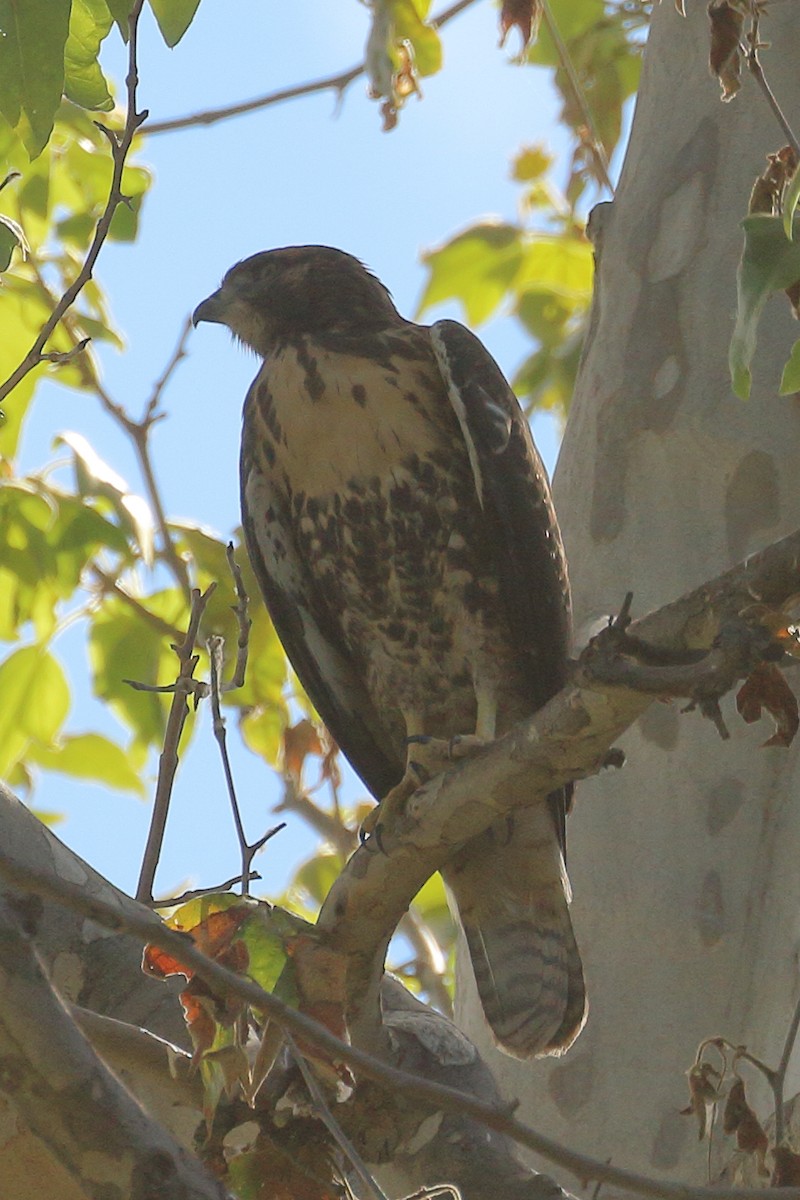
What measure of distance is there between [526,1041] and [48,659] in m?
1.68

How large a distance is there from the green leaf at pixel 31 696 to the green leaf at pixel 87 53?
2050 mm

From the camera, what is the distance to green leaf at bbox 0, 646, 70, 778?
4012 millimetres

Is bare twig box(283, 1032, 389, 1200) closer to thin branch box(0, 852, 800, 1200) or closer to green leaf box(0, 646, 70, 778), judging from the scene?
thin branch box(0, 852, 800, 1200)

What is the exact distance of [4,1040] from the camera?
5.59 feet

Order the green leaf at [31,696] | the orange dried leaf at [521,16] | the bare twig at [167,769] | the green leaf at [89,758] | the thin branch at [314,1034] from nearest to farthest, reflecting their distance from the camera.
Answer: the thin branch at [314,1034], the bare twig at [167,769], the orange dried leaf at [521,16], the green leaf at [31,696], the green leaf at [89,758]

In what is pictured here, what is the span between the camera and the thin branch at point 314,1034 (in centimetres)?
142

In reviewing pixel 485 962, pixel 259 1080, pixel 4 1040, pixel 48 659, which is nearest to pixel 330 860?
pixel 48 659

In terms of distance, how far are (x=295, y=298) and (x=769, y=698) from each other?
2.46 m

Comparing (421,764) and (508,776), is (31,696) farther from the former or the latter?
(508,776)

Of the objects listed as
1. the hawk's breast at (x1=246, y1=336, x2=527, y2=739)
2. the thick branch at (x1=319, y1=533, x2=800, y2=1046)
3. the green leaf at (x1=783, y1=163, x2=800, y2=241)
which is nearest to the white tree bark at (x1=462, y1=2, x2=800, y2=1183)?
the hawk's breast at (x1=246, y1=336, x2=527, y2=739)

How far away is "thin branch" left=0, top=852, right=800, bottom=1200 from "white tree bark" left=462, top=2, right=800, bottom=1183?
142cm

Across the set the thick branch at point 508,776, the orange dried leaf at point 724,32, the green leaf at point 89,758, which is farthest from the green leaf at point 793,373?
the green leaf at point 89,758

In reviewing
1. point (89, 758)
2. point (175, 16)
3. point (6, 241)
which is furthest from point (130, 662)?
point (175, 16)

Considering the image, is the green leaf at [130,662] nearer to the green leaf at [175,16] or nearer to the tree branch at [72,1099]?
the green leaf at [175,16]
